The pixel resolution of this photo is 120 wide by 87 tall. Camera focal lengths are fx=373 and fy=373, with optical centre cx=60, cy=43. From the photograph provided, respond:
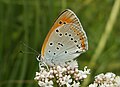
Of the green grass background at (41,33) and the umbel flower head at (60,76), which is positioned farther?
the green grass background at (41,33)

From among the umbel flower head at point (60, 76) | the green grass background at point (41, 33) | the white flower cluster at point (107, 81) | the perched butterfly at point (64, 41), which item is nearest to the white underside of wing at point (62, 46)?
the perched butterfly at point (64, 41)

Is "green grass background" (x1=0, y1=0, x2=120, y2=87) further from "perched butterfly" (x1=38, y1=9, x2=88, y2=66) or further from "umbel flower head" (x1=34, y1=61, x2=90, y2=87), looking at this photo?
"umbel flower head" (x1=34, y1=61, x2=90, y2=87)

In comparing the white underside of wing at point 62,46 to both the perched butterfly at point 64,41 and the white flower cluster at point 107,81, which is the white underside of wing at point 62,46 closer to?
the perched butterfly at point 64,41

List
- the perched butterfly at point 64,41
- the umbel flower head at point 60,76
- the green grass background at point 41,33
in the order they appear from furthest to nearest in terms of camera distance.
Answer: the green grass background at point 41,33 < the perched butterfly at point 64,41 < the umbel flower head at point 60,76

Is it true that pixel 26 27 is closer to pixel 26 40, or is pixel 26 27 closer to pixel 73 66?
pixel 26 40

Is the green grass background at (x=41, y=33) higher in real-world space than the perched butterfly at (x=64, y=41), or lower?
higher

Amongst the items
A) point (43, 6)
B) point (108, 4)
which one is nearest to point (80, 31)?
point (43, 6)
